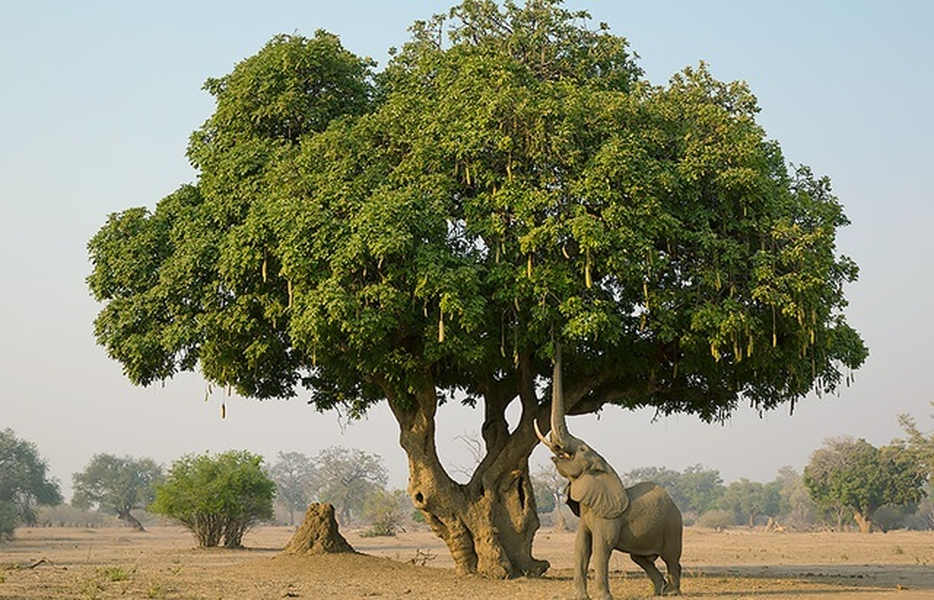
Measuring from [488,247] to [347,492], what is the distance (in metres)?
92.6

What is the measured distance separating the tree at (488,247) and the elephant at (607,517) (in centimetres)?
189

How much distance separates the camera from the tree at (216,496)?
3881cm

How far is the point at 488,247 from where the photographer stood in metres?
18.9

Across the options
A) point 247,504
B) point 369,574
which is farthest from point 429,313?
point 247,504

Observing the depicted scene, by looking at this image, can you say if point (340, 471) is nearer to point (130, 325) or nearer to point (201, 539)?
point (201, 539)

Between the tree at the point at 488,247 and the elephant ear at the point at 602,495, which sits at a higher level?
the tree at the point at 488,247

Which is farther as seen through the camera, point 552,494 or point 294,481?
point 294,481

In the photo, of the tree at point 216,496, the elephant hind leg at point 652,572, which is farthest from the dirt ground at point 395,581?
the tree at point 216,496

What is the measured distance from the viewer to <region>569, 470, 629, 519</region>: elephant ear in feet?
55.6

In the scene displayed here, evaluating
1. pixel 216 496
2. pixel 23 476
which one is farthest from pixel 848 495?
pixel 23 476

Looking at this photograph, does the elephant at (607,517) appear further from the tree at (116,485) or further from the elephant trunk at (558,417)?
the tree at (116,485)

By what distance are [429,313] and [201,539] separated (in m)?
24.3

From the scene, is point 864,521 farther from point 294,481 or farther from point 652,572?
Answer: point 294,481

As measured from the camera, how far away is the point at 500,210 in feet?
60.7
